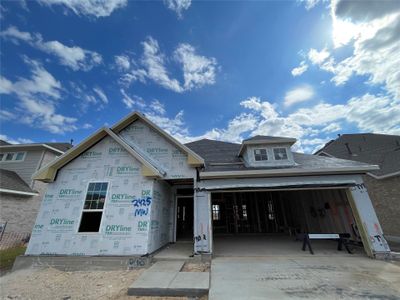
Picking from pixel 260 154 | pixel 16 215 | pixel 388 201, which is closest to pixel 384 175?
pixel 388 201

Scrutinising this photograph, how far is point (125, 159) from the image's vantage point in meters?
7.28

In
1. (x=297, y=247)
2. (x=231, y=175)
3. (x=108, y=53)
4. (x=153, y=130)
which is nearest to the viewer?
(x=231, y=175)

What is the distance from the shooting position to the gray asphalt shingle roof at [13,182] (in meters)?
10.4

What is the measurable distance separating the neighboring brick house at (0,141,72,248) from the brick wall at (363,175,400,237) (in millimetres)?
21511

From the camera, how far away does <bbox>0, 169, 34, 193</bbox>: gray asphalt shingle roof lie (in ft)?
34.1

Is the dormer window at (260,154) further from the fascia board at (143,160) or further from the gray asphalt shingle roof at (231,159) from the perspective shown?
the fascia board at (143,160)

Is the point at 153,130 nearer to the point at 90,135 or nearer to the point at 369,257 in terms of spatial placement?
the point at 90,135

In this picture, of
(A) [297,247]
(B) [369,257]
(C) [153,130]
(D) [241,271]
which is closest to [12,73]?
(C) [153,130]

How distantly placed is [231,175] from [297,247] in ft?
14.6

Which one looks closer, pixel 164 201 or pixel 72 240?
pixel 72 240

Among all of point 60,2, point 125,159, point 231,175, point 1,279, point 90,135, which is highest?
point 60,2

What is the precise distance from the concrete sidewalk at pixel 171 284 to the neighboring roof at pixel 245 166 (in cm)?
343

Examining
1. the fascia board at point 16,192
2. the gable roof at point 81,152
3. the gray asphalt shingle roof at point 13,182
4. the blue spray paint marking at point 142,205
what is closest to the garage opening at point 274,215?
the blue spray paint marking at point 142,205

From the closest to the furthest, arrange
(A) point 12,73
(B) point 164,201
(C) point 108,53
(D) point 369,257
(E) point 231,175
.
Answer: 1. (D) point 369,257
2. (E) point 231,175
3. (B) point 164,201
4. (A) point 12,73
5. (C) point 108,53
